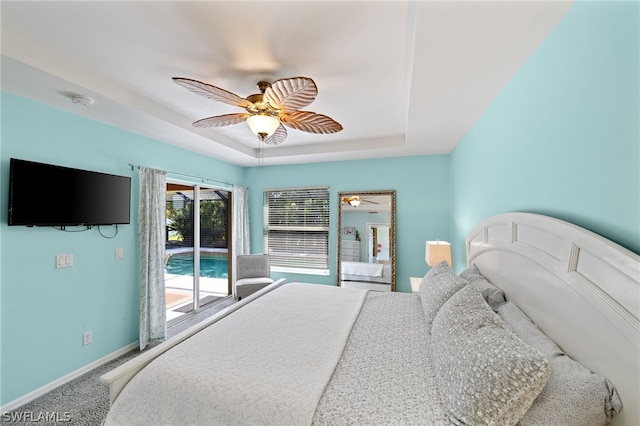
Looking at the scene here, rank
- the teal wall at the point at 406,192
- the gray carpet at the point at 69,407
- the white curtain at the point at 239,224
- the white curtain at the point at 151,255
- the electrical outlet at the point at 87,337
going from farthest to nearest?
1. the white curtain at the point at 239,224
2. the teal wall at the point at 406,192
3. the white curtain at the point at 151,255
4. the electrical outlet at the point at 87,337
5. the gray carpet at the point at 69,407

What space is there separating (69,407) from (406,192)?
4.25 meters

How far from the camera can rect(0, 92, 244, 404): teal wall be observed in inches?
79.4

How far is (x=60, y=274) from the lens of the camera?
2.31m

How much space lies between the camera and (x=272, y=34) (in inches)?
61.5

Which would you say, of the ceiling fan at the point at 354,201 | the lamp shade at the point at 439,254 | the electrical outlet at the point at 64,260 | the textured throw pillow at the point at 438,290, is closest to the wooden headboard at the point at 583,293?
the textured throw pillow at the point at 438,290

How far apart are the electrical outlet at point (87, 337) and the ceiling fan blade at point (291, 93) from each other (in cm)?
278

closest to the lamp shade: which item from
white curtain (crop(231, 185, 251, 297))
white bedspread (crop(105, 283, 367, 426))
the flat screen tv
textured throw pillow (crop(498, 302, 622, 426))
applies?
white bedspread (crop(105, 283, 367, 426))

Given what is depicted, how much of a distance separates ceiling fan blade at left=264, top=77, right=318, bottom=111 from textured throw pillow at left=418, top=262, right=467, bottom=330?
5.08 ft

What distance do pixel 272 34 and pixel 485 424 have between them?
6.94 feet

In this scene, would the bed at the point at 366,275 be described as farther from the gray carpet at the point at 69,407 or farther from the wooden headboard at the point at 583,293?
the gray carpet at the point at 69,407

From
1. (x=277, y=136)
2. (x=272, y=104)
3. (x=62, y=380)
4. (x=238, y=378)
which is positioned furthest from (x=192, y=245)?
(x=238, y=378)

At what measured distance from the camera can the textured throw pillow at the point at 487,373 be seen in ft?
2.96

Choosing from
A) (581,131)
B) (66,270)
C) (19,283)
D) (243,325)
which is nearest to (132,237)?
(66,270)

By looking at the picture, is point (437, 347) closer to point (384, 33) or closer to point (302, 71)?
point (384, 33)
